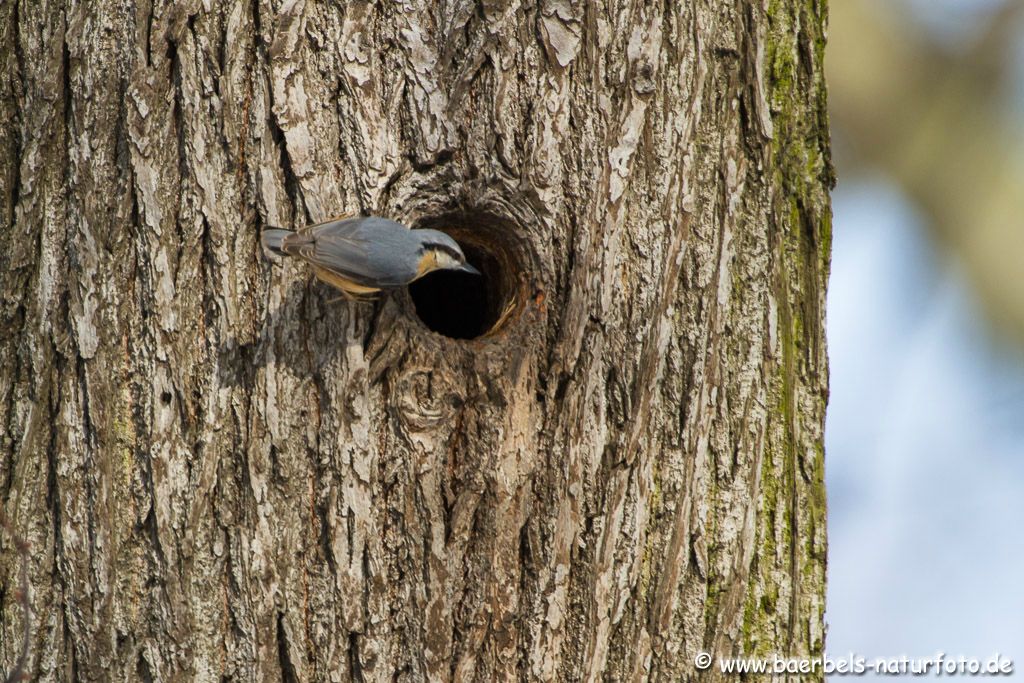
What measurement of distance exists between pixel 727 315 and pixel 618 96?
556 millimetres

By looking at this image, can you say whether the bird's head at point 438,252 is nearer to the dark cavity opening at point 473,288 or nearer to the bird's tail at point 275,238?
the dark cavity opening at point 473,288

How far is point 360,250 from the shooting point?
201 centimetres

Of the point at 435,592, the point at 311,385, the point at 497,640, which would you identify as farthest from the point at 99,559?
the point at 497,640

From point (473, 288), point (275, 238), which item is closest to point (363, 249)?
point (275, 238)

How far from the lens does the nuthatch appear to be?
6.48ft

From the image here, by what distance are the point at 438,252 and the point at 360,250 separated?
0.30 metres

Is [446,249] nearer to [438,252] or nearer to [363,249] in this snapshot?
[438,252]

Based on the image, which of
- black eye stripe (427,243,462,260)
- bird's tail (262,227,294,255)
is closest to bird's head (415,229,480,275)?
black eye stripe (427,243,462,260)

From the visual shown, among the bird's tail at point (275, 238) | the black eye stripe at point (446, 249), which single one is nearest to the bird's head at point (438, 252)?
the black eye stripe at point (446, 249)

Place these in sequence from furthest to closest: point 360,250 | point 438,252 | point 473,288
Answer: point 473,288 < point 438,252 < point 360,250

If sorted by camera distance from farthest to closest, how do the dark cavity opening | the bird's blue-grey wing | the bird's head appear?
the dark cavity opening → the bird's head → the bird's blue-grey wing

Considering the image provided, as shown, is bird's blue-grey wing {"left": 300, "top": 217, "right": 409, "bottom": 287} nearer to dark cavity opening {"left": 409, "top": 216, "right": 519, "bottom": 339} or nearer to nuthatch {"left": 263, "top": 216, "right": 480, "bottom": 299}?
nuthatch {"left": 263, "top": 216, "right": 480, "bottom": 299}

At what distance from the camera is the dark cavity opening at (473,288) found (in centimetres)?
231

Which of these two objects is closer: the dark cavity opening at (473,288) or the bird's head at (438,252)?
the bird's head at (438,252)
